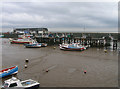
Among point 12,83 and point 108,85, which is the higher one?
point 12,83

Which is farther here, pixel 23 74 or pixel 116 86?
pixel 23 74

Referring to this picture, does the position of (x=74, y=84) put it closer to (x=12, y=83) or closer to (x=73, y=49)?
(x=12, y=83)

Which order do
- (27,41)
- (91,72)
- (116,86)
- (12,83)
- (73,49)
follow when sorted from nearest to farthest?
(12,83), (116,86), (91,72), (73,49), (27,41)

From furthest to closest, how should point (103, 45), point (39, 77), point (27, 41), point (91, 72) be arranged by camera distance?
point (27, 41) < point (103, 45) < point (91, 72) < point (39, 77)

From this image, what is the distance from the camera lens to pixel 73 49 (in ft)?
87.6

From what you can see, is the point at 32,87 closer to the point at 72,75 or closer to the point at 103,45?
the point at 72,75

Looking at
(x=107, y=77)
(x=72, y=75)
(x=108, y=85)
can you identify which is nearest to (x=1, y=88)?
(x=72, y=75)

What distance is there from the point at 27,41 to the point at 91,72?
33.3 meters

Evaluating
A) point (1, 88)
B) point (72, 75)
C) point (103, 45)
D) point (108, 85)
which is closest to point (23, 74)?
point (1, 88)

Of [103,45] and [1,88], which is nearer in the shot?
[1,88]

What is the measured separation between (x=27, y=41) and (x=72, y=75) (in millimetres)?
33227

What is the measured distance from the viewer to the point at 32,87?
27.1 ft

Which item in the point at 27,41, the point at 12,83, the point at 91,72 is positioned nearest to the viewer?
the point at 12,83

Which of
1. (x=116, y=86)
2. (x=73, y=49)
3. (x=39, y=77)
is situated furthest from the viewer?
(x=73, y=49)
